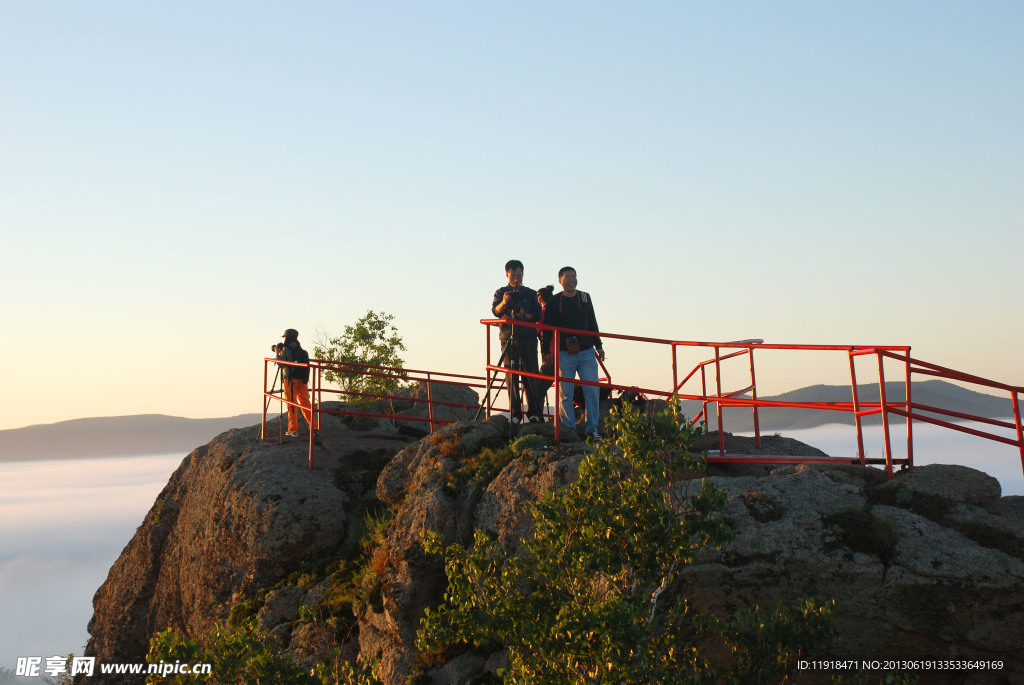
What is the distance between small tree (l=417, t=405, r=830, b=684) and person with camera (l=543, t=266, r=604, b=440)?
12.9ft

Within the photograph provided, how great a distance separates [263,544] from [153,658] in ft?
22.7

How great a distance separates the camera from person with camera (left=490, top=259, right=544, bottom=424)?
12.4 meters

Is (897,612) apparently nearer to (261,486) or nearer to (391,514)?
(391,514)

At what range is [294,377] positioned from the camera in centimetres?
1639

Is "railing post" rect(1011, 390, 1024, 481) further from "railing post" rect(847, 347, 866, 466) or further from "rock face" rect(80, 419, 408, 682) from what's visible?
"rock face" rect(80, 419, 408, 682)

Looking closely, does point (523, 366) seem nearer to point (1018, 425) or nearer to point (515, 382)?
point (515, 382)

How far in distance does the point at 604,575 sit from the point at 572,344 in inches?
183

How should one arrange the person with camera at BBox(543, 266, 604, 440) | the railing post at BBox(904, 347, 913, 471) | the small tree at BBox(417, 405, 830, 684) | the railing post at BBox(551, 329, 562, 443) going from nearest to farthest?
the small tree at BBox(417, 405, 830, 684), the railing post at BBox(904, 347, 913, 471), the railing post at BBox(551, 329, 562, 443), the person with camera at BBox(543, 266, 604, 440)

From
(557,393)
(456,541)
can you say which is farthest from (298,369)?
(557,393)

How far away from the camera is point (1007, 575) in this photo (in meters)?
7.41

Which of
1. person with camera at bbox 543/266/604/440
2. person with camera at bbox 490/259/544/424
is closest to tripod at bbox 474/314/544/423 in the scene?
person with camera at bbox 490/259/544/424

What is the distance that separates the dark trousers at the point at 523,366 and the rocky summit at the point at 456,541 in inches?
22.6

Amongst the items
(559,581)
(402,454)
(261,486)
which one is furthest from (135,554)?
(559,581)

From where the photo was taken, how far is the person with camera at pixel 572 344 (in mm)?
11320
